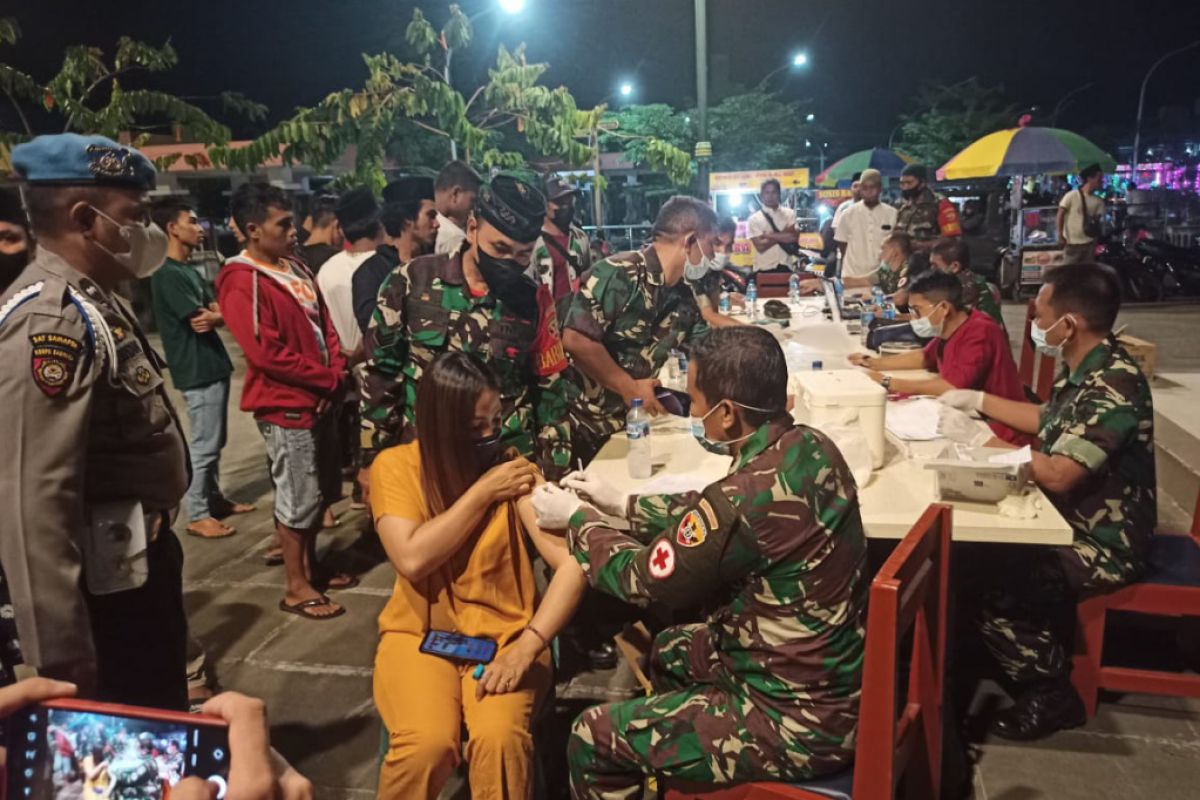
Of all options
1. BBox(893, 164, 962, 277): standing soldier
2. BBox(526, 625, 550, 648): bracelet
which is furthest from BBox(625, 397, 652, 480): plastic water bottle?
BBox(893, 164, 962, 277): standing soldier

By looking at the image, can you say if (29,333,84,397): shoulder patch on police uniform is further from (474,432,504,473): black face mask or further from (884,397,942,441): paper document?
(884,397,942,441): paper document

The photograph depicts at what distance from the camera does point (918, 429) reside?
2.98 metres

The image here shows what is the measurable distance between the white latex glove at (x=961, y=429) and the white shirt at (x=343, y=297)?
3.04 meters

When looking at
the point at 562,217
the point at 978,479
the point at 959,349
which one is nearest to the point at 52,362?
the point at 978,479

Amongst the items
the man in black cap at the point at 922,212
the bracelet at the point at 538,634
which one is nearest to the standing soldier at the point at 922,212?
the man in black cap at the point at 922,212

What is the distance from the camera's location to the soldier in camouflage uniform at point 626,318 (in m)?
3.40

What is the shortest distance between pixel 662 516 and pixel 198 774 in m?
1.53

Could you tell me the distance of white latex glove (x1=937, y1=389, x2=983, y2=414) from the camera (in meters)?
3.24

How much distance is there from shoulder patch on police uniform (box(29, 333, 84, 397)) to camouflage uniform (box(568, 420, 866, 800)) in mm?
1237

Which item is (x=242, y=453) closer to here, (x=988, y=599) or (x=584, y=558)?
(x=584, y=558)

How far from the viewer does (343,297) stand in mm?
4453

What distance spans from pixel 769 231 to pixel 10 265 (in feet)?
24.9

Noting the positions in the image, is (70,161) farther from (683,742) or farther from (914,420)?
(914,420)

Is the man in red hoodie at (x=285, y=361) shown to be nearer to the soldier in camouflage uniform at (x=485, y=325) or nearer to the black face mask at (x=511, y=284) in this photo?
the soldier in camouflage uniform at (x=485, y=325)
